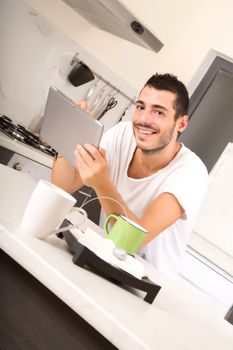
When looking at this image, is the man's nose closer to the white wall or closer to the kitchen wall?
the kitchen wall

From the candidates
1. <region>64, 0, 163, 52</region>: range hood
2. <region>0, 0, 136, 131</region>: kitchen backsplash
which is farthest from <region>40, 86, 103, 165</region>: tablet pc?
<region>0, 0, 136, 131</region>: kitchen backsplash

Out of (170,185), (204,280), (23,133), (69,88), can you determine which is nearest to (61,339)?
(170,185)

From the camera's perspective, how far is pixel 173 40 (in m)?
3.26

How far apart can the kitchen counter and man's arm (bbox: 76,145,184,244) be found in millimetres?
319

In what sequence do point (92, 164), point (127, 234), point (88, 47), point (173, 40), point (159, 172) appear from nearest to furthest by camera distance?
point (127, 234)
point (92, 164)
point (159, 172)
point (88, 47)
point (173, 40)

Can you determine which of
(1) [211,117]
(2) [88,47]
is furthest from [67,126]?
(1) [211,117]

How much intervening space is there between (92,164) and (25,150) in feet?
2.85

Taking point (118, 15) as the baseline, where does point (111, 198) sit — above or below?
below

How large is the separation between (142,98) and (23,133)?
88 cm

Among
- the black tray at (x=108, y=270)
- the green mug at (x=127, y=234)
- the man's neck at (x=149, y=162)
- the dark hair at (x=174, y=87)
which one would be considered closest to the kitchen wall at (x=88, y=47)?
the dark hair at (x=174, y=87)

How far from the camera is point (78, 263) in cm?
80

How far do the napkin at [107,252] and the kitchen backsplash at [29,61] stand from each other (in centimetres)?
174

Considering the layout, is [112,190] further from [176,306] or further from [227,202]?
[227,202]

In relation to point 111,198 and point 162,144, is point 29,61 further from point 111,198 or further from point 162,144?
point 111,198
